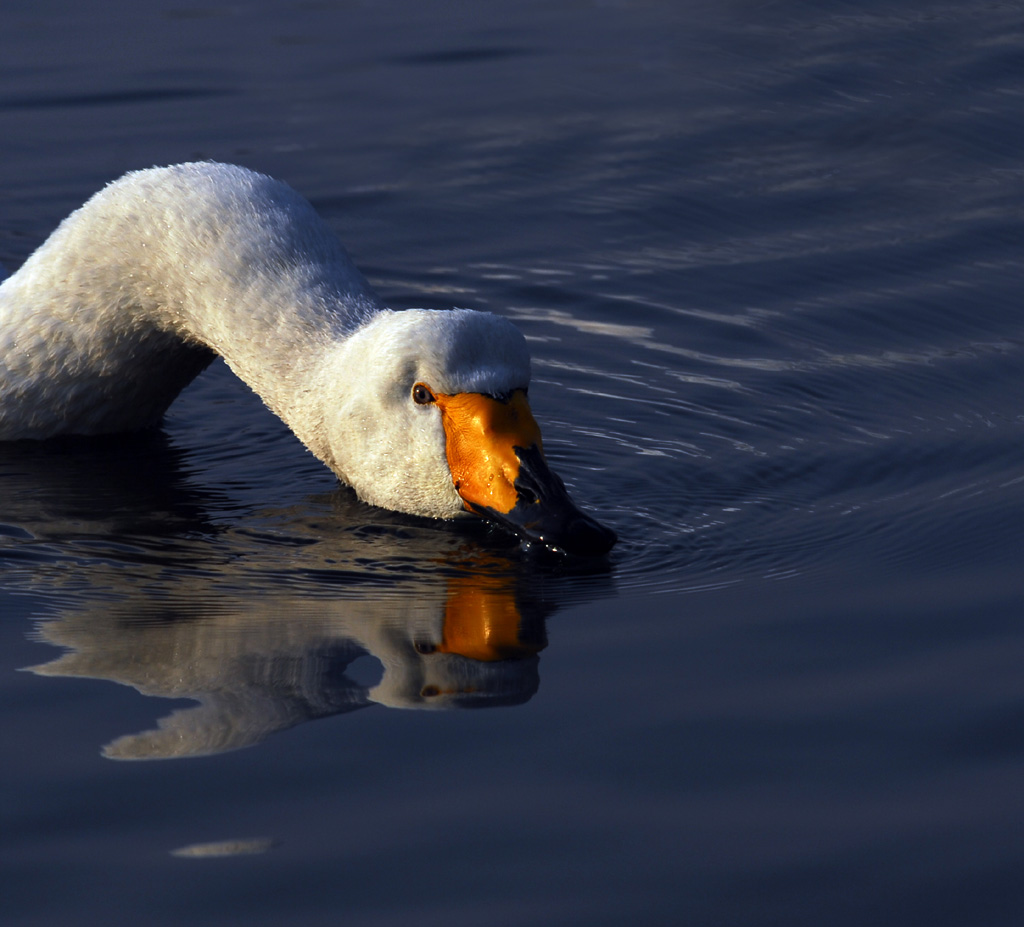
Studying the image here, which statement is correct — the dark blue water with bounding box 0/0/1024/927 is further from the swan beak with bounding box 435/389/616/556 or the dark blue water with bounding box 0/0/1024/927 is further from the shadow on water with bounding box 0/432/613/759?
the swan beak with bounding box 435/389/616/556

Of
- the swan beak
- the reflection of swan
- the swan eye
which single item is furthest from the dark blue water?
the swan eye

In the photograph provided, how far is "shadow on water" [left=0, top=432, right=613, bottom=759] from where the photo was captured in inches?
211

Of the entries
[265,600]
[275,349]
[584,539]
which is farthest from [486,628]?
[275,349]

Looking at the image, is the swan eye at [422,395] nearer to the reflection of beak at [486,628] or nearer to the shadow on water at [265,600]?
the shadow on water at [265,600]

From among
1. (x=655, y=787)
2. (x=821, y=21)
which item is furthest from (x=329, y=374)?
(x=821, y=21)

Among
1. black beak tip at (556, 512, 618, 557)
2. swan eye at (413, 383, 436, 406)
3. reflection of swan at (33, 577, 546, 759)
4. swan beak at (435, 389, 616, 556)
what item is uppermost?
swan eye at (413, 383, 436, 406)

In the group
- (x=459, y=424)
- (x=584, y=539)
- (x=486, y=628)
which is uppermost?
(x=459, y=424)

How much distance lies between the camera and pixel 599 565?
6.43 meters

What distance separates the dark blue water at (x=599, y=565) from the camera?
4.47 metres

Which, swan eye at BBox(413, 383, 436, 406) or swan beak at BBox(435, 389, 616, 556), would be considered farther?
swan eye at BBox(413, 383, 436, 406)

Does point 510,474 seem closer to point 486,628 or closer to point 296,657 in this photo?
point 486,628

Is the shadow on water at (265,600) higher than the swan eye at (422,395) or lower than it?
lower

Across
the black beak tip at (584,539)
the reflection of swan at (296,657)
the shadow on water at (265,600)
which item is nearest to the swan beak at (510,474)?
the black beak tip at (584,539)

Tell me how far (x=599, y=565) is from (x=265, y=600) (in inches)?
46.1
